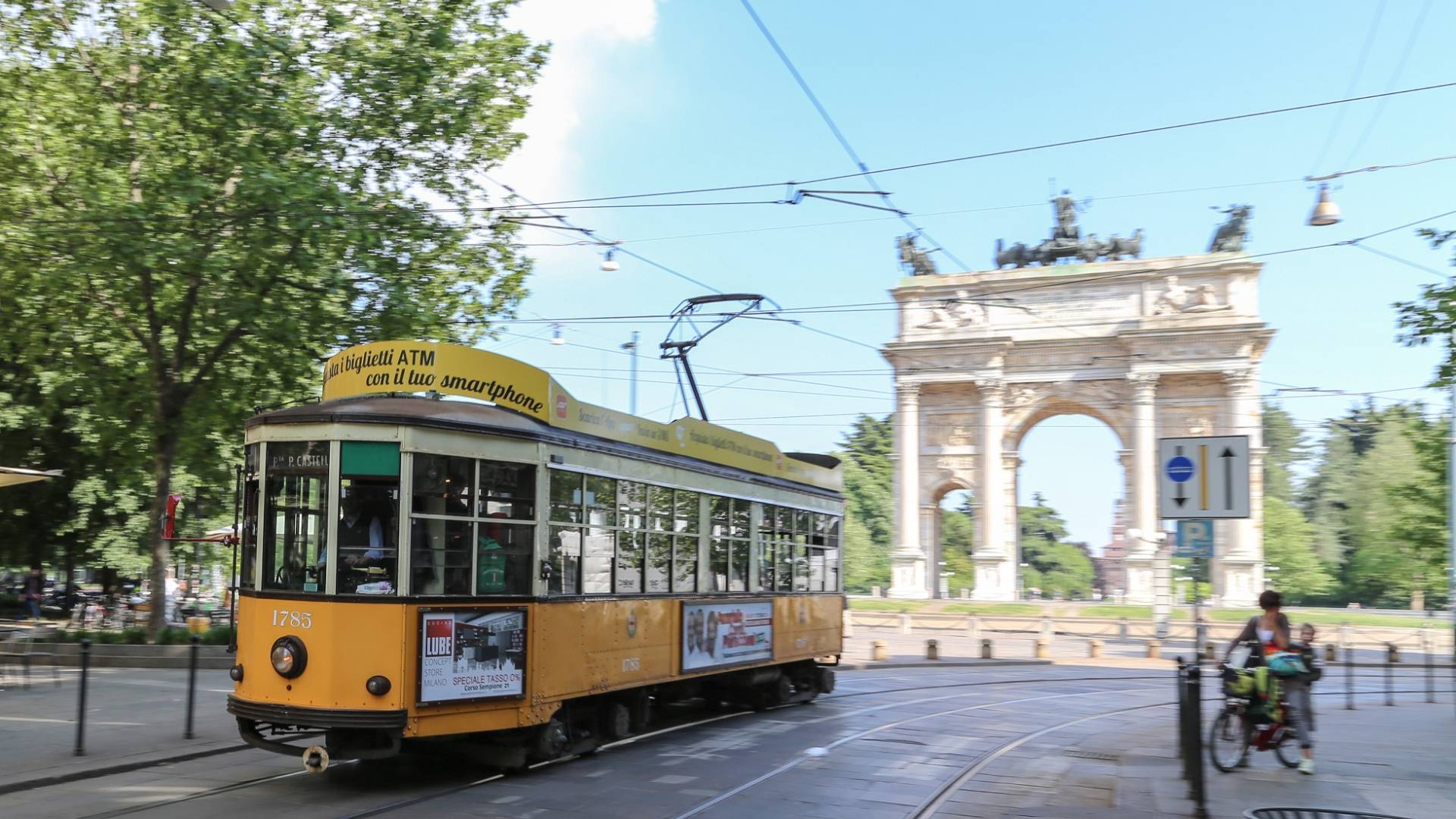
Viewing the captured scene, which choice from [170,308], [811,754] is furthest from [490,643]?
[170,308]

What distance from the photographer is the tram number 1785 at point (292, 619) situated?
912cm

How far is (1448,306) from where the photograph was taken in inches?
565

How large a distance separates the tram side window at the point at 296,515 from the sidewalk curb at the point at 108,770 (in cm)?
212

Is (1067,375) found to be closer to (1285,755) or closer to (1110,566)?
(1285,755)

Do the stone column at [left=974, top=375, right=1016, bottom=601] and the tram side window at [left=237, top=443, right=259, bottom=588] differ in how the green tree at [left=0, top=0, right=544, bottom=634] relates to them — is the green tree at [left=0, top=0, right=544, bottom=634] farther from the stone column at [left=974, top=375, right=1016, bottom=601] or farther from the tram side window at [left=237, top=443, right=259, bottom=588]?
the stone column at [left=974, top=375, right=1016, bottom=601]

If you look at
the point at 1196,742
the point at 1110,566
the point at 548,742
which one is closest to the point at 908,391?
the point at 548,742

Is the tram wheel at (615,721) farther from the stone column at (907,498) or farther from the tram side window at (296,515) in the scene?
the stone column at (907,498)

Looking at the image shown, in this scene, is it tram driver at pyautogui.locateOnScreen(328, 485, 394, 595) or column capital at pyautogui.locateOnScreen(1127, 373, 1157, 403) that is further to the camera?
column capital at pyautogui.locateOnScreen(1127, 373, 1157, 403)

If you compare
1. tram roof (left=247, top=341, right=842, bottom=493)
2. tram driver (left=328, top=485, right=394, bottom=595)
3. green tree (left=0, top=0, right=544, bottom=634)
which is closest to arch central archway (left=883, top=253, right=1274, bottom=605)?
green tree (left=0, top=0, right=544, bottom=634)

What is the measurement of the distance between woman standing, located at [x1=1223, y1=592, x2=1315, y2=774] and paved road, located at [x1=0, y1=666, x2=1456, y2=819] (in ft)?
1.01

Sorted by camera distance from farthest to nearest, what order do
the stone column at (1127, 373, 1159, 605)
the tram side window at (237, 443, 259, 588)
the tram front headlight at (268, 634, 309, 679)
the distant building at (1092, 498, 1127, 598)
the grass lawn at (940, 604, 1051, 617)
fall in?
the distant building at (1092, 498, 1127, 598), the stone column at (1127, 373, 1159, 605), the grass lawn at (940, 604, 1051, 617), the tram side window at (237, 443, 259, 588), the tram front headlight at (268, 634, 309, 679)

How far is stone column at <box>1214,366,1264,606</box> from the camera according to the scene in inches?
2071

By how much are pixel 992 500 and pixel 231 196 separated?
43936 mm

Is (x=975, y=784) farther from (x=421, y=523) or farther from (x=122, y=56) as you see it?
(x=122, y=56)
